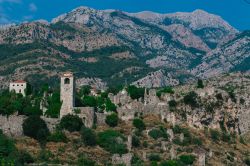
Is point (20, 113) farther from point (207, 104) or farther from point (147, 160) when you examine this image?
point (207, 104)

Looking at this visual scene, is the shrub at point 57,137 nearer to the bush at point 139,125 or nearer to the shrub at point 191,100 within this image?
the bush at point 139,125

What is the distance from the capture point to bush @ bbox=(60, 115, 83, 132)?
236 ft

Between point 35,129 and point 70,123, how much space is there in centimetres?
521

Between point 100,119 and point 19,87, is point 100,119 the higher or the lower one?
the lower one

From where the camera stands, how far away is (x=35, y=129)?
224ft

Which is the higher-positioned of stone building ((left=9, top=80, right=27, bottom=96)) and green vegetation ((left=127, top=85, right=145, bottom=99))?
stone building ((left=9, top=80, right=27, bottom=96))

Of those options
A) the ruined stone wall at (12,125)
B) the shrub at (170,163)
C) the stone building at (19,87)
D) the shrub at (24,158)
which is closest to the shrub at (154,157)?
the shrub at (170,163)

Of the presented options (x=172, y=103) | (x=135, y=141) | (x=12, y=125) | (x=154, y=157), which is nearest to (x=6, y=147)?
(x=12, y=125)

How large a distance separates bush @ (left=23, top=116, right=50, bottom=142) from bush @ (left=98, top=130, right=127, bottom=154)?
589 centimetres

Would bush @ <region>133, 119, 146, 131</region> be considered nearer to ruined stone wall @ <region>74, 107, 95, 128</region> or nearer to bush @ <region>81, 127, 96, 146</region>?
ruined stone wall @ <region>74, 107, 95, 128</region>

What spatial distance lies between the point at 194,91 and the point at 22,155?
33.1 meters

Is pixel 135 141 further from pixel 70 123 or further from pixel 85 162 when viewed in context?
pixel 85 162

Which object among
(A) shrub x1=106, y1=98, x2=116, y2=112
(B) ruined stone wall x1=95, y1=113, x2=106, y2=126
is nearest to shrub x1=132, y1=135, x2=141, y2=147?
(B) ruined stone wall x1=95, y1=113, x2=106, y2=126

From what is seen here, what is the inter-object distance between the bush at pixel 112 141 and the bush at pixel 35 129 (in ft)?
19.3
